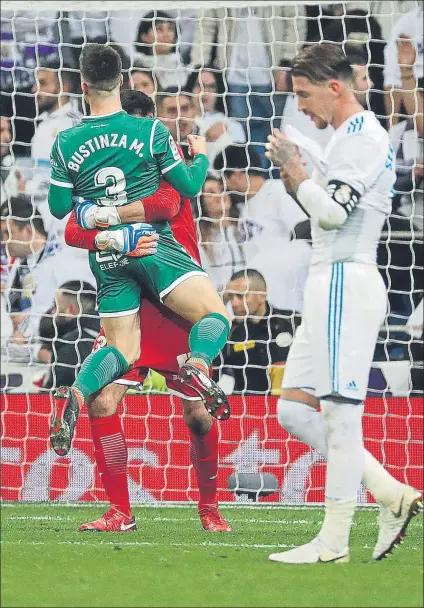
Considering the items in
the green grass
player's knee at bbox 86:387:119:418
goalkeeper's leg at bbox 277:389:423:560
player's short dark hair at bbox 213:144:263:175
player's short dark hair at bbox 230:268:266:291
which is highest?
player's short dark hair at bbox 213:144:263:175

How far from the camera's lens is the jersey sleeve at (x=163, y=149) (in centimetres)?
601

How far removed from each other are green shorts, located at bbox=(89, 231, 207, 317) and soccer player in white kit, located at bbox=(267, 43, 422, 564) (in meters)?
1.36

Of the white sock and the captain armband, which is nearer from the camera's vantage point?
the captain armband

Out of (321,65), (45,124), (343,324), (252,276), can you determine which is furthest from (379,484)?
(45,124)

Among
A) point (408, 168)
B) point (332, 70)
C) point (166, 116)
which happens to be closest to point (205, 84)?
point (166, 116)

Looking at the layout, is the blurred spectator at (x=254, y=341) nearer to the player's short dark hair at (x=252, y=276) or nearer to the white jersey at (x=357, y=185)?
the player's short dark hair at (x=252, y=276)

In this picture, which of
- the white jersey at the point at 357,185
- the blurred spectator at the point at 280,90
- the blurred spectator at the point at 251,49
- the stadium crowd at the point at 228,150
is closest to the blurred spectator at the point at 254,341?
the stadium crowd at the point at 228,150

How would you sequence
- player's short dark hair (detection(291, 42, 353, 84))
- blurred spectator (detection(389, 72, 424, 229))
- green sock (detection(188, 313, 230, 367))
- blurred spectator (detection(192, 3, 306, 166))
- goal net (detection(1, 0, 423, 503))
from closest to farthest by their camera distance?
player's short dark hair (detection(291, 42, 353, 84)), green sock (detection(188, 313, 230, 367)), goal net (detection(1, 0, 423, 503)), blurred spectator (detection(389, 72, 424, 229)), blurred spectator (detection(192, 3, 306, 166))

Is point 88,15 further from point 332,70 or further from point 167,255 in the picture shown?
point 332,70

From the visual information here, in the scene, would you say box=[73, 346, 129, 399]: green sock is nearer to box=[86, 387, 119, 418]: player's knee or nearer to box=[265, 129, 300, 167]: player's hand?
box=[86, 387, 119, 418]: player's knee

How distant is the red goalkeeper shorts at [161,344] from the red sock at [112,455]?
238 mm

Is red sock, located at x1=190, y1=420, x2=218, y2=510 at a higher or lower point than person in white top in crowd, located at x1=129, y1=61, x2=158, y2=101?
lower

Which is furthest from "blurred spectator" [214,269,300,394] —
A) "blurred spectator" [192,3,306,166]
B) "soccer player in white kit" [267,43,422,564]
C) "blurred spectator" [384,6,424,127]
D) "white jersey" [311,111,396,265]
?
"white jersey" [311,111,396,265]

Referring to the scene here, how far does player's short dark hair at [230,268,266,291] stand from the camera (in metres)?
9.22
